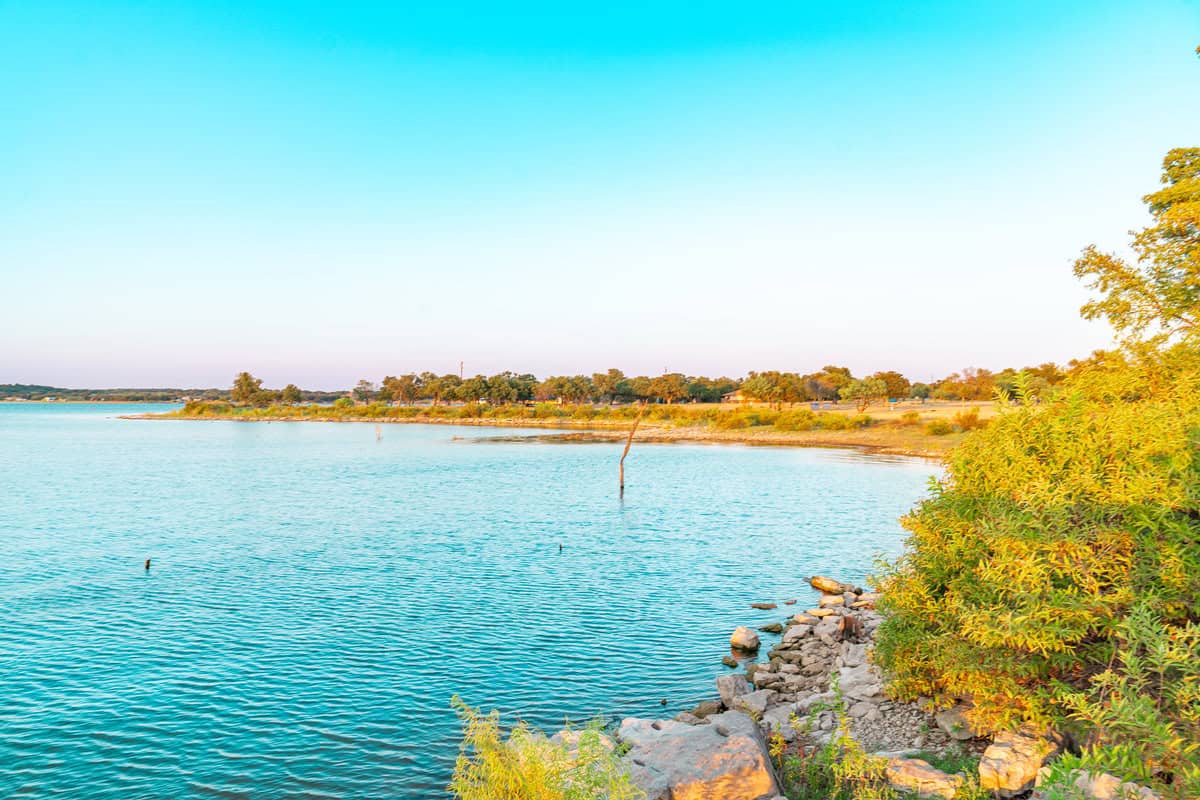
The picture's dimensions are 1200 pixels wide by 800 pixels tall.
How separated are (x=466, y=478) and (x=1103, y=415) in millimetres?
70203

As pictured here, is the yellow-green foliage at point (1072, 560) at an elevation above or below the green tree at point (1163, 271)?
below

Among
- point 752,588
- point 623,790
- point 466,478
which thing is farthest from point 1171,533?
point 466,478

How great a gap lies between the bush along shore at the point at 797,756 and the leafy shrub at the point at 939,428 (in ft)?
362

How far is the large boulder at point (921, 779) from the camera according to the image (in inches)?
459

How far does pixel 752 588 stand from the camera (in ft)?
107

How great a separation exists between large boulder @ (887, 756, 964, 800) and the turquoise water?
792 cm

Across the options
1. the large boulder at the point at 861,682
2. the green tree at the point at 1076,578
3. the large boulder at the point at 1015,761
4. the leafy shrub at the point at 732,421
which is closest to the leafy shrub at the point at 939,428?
the leafy shrub at the point at 732,421

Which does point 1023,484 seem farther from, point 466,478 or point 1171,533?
point 466,478

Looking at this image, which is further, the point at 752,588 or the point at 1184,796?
the point at 752,588

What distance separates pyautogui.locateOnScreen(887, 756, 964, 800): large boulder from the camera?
38.2 ft

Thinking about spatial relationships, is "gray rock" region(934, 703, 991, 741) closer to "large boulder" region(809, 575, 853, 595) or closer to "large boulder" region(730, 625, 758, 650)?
"large boulder" region(730, 625, 758, 650)

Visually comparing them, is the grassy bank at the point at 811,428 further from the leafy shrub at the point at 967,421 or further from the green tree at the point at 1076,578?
the green tree at the point at 1076,578

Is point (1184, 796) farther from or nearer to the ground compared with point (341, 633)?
farther from the ground

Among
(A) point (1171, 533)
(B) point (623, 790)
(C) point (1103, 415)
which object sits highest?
(C) point (1103, 415)
